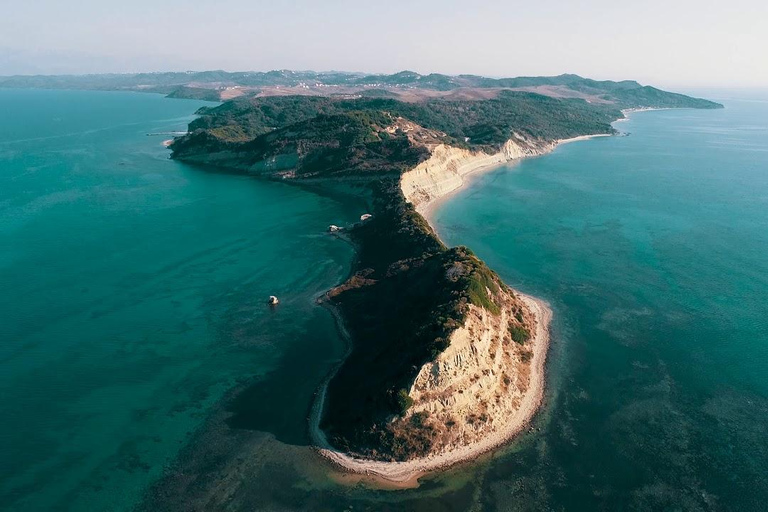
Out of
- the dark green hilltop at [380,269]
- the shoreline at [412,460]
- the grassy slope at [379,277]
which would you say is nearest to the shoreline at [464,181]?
the dark green hilltop at [380,269]

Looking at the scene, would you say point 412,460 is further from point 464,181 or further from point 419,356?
point 464,181

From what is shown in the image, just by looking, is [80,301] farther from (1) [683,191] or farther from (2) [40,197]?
(1) [683,191]

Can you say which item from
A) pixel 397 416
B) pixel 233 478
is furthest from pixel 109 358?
pixel 397 416

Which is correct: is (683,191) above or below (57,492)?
above

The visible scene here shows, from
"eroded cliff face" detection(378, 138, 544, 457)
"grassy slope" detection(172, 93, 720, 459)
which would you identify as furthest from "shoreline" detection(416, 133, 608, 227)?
"eroded cliff face" detection(378, 138, 544, 457)

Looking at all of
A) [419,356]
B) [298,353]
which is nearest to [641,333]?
[419,356]

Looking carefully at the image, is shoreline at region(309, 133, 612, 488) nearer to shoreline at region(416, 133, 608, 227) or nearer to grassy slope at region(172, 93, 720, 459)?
grassy slope at region(172, 93, 720, 459)

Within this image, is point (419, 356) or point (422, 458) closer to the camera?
point (422, 458)
